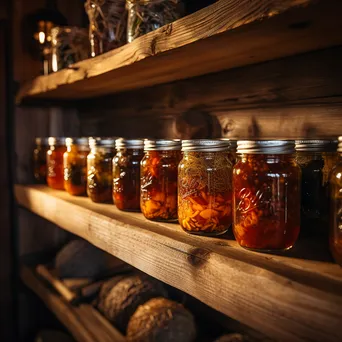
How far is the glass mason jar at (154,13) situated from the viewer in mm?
879

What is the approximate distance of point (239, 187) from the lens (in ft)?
2.10

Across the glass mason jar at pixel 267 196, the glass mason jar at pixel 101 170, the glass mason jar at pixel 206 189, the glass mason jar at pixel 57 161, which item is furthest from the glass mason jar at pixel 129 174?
the glass mason jar at pixel 57 161

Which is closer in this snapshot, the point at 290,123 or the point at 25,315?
the point at 290,123

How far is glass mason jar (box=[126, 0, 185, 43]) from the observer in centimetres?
88

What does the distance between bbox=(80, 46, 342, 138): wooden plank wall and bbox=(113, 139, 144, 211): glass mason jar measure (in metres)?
0.27

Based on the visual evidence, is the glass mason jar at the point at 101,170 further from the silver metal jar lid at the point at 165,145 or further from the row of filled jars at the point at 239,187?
the silver metal jar lid at the point at 165,145

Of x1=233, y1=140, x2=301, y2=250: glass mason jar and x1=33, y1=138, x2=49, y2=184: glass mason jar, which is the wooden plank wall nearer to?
x1=233, y1=140, x2=301, y2=250: glass mason jar

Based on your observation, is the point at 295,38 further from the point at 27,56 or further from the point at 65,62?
the point at 27,56

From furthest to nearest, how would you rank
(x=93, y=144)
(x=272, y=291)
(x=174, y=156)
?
(x=93, y=144), (x=174, y=156), (x=272, y=291)

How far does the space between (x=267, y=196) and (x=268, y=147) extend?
8 cm

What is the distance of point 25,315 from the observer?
5.89 ft

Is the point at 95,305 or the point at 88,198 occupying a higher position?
the point at 88,198

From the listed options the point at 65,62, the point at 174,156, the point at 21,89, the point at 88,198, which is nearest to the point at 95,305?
the point at 88,198

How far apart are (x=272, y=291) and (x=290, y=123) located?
49 centimetres
